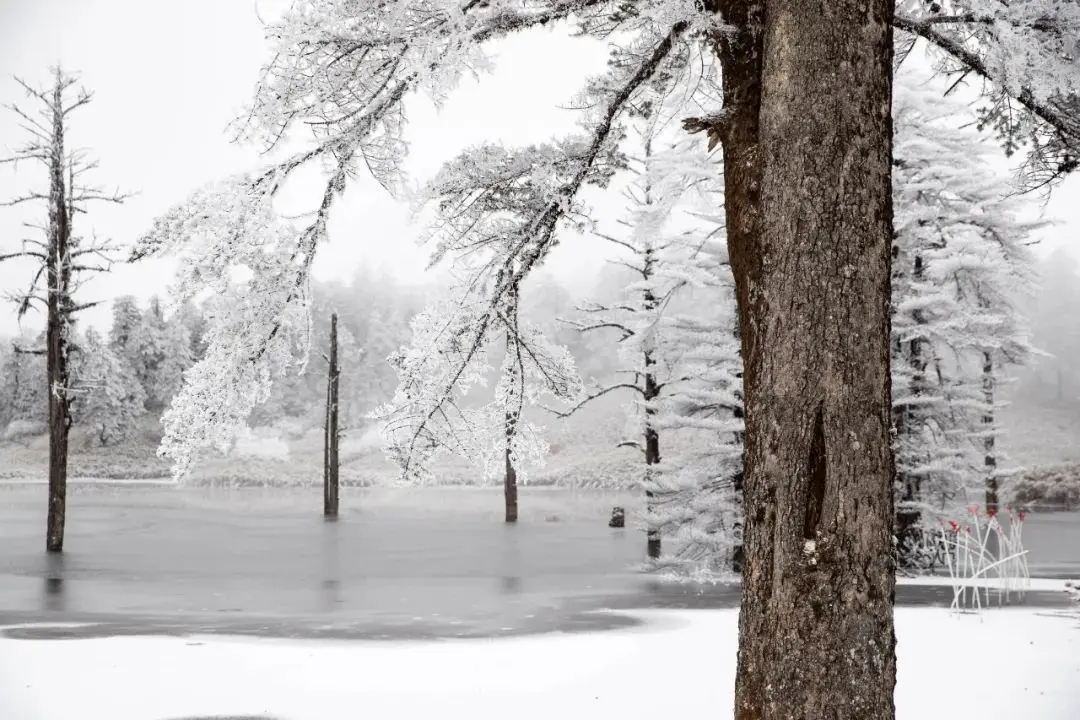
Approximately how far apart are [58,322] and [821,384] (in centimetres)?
1851

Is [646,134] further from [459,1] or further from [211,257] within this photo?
[211,257]

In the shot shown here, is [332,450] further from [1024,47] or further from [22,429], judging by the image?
[22,429]

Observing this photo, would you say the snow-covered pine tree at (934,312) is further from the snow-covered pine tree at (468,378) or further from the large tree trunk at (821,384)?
the large tree trunk at (821,384)

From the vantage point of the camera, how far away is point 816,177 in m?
3.13

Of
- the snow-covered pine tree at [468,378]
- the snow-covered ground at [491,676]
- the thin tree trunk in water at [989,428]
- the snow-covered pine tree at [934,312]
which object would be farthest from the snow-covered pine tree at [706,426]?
the snow-covered pine tree at [468,378]

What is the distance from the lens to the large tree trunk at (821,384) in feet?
9.86

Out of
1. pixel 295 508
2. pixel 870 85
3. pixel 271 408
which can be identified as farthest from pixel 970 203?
pixel 271 408

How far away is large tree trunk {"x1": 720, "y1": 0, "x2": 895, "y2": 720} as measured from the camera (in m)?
3.01

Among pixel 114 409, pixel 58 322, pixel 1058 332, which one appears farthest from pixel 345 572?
pixel 1058 332

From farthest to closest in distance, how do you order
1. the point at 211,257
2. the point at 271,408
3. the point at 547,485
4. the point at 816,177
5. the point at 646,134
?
the point at 271,408 < the point at 547,485 < the point at 646,134 < the point at 211,257 < the point at 816,177

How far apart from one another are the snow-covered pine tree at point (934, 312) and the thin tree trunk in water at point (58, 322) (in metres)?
15.9

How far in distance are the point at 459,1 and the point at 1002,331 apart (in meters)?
17.9

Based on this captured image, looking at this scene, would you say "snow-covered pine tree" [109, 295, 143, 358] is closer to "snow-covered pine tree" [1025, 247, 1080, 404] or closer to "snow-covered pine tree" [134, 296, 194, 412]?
"snow-covered pine tree" [134, 296, 194, 412]

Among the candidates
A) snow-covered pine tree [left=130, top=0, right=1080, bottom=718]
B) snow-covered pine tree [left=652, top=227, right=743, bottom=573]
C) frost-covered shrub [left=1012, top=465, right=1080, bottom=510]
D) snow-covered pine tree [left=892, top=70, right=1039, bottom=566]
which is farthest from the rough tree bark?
frost-covered shrub [left=1012, top=465, right=1080, bottom=510]
